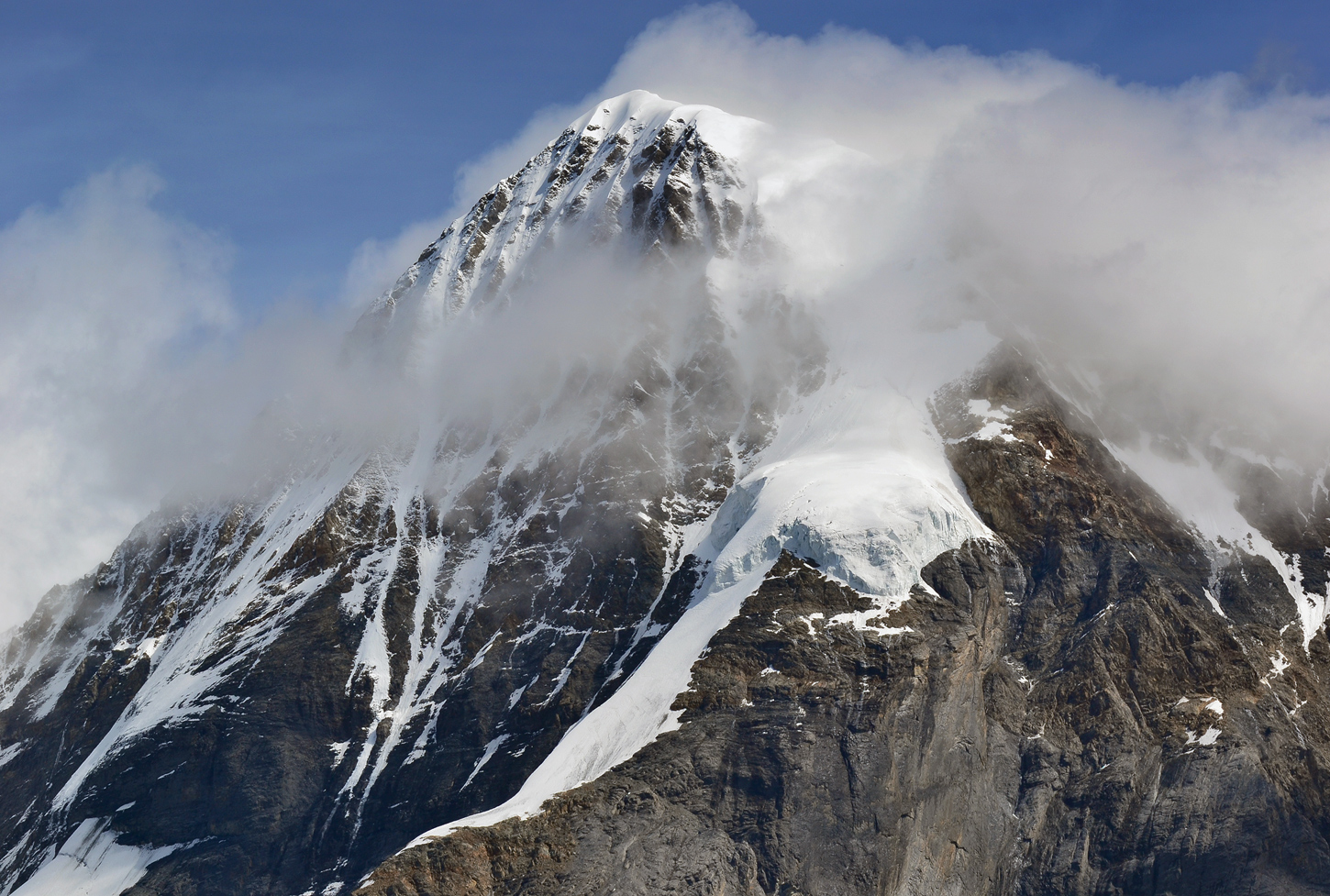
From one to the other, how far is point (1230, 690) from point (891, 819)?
154 ft

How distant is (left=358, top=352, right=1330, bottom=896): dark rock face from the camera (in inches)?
5389

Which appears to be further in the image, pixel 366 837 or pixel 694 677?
→ pixel 366 837

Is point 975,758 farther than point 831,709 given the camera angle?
Yes

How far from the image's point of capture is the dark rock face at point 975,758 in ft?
449

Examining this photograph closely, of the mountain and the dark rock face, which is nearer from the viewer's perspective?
the dark rock face

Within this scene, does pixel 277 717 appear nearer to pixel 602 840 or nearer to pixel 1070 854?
pixel 602 840

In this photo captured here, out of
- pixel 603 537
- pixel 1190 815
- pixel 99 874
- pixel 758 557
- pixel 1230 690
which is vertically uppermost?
pixel 603 537

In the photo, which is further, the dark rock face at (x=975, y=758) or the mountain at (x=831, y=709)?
the mountain at (x=831, y=709)

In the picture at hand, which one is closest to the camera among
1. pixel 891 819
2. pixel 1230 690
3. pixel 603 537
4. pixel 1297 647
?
pixel 891 819

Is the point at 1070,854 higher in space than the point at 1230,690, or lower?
lower

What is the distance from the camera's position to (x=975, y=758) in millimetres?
150500

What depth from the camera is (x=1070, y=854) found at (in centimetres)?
14900

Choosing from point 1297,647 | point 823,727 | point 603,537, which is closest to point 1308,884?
point 1297,647

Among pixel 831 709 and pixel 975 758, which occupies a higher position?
pixel 831 709
